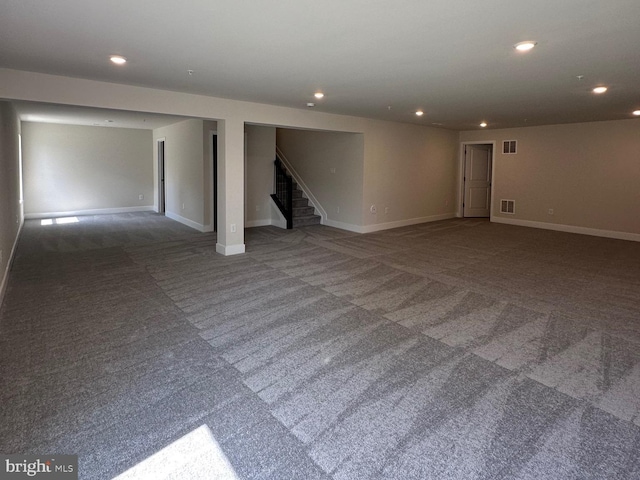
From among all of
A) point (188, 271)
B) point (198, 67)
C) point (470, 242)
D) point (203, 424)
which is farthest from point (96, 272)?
point (470, 242)

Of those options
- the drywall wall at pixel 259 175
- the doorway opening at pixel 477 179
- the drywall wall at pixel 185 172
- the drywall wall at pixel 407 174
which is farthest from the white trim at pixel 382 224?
the drywall wall at pixel 185 172

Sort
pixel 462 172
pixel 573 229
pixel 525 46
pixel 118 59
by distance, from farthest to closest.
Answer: pixel 462 172, pixel 573 229, pixel 118 59, pixel 525 46

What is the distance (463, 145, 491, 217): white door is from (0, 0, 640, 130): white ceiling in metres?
4.98

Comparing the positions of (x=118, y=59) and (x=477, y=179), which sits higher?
(x=118, y=59)

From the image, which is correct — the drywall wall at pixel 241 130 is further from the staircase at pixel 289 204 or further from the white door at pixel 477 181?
the staircase at pixel 289 204

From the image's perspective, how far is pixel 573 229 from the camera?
28.2 feet

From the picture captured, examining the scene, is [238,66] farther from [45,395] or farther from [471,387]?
[471,387]

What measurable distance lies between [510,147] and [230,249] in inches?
288

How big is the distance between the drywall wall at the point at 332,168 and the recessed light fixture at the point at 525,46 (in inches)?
187

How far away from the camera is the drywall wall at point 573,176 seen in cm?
770

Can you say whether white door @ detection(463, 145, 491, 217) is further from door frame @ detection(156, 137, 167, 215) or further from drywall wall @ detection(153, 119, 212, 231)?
door frame @ detection(156, 137, 167, 215)

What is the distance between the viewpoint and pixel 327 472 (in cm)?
180

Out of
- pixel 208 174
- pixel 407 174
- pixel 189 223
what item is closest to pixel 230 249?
pixel 208 174

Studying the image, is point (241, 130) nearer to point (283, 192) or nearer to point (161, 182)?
point (283, 192)
